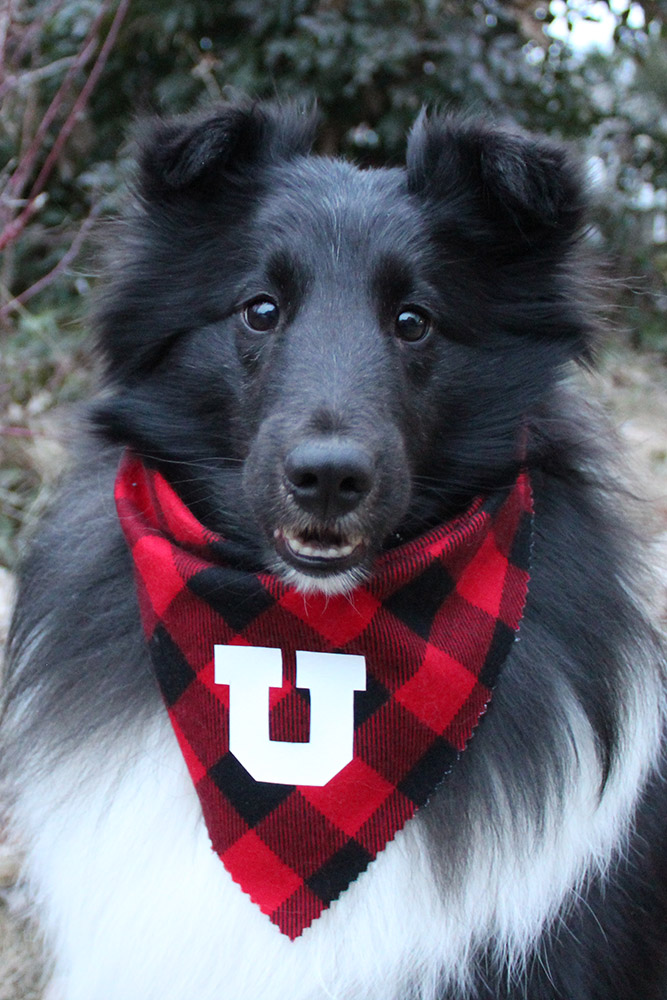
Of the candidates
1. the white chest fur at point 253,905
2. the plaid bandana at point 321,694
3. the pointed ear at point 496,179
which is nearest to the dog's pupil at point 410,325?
the pointed ear at point 496,179

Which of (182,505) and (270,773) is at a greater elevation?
(182,505)

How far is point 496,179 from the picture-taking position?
2084 millimetres

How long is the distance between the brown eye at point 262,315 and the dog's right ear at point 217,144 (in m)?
0.31

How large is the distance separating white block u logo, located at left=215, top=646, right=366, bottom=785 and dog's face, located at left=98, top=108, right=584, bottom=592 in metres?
0.18

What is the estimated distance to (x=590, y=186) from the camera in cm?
212

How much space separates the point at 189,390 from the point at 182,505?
0.27 meters

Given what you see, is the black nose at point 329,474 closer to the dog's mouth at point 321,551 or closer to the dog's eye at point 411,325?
the dog's mouth at point 321,551

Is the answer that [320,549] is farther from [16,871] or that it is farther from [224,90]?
[224,90]

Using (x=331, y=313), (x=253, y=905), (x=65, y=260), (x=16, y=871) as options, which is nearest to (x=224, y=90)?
(x=65, y=260)

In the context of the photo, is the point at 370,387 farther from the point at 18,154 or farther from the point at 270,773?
the point at 18,154

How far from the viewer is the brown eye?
2115 millimetres

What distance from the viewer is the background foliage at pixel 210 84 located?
516cm

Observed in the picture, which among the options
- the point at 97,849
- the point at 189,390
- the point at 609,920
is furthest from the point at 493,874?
the point at 189,390

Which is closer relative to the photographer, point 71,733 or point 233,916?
point 233,916
